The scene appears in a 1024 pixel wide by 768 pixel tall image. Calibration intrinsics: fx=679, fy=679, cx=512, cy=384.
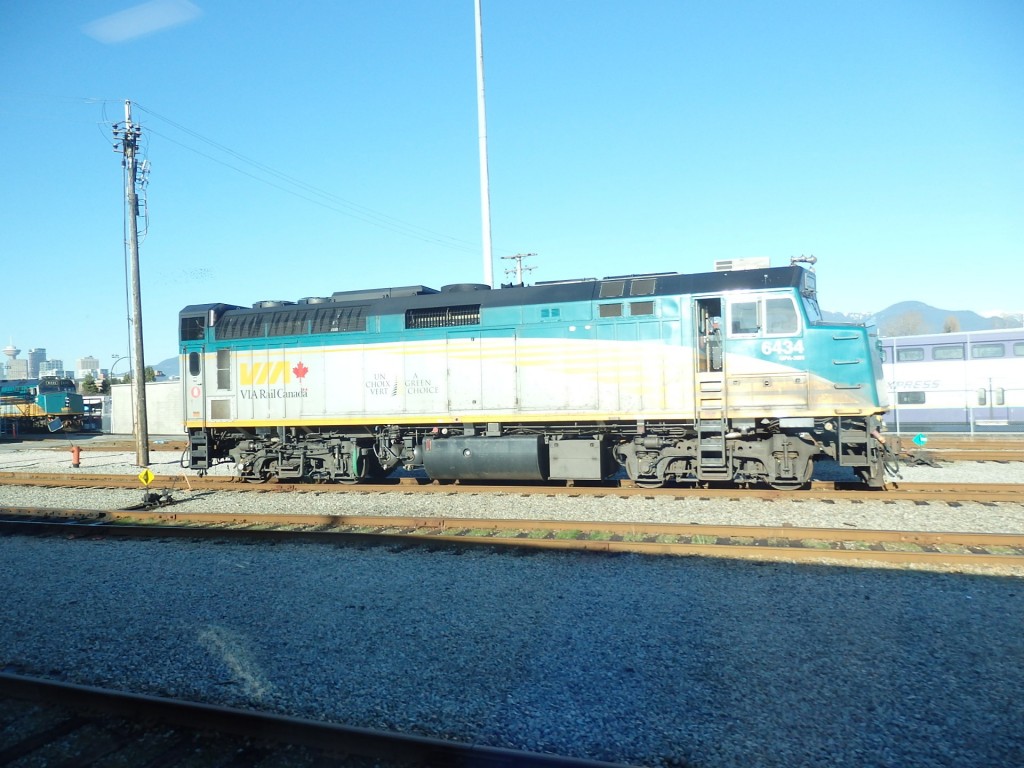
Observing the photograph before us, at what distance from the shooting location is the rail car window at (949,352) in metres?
24.8

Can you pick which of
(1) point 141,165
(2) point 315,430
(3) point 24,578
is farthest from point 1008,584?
(1) point 141,165

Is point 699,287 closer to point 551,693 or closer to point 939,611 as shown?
point 939,611

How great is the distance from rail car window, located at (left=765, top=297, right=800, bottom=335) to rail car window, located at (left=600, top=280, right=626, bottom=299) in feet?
8.17

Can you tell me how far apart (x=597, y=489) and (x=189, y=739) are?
8731mm

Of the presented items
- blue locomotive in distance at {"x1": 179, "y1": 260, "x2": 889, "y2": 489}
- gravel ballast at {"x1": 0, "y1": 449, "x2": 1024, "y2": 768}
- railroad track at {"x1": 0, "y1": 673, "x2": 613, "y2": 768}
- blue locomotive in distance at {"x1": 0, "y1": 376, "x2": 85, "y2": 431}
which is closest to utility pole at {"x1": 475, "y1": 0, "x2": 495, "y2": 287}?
blue locomotive in distance at {"x1": 179, "y1": 260, "x2": 889, "y2": 489}

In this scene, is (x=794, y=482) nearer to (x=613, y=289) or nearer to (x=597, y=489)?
(x=597, y=489)

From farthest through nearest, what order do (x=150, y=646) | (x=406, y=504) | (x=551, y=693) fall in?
(x=406, y=504) < (x=150, y=646) < (x=551, y=693)

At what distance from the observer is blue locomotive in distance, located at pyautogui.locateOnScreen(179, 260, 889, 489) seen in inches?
441

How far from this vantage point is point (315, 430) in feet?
47.3

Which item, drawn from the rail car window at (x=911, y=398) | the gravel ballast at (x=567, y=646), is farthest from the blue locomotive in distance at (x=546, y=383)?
the rail car window at (x=911, y=398)

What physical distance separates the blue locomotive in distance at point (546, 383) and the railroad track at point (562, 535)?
3062mm

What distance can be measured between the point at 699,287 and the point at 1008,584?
6435 millimetres

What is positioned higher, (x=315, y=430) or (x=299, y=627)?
(x=315, y=430)

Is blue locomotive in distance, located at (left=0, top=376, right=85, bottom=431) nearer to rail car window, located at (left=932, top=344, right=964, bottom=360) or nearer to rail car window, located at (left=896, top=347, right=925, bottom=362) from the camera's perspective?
rail car window, located at (left=896, top=347, right=925, bottom=362)
